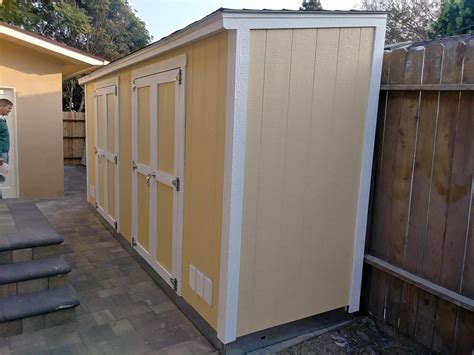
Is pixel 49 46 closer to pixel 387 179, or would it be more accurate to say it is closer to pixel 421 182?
pixel 387 179

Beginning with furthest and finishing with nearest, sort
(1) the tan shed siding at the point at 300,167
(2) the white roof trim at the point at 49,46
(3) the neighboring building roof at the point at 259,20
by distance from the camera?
(2) the white roof trim at the point at 49,46
(1) the tan shed siding at the point at 300,167
(3) the neighboring building roof at the point at 259,20

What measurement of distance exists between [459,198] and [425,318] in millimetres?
841

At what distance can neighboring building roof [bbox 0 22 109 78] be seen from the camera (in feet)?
19.6

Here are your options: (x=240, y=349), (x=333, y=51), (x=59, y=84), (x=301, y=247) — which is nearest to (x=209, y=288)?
(x=240, y=349)

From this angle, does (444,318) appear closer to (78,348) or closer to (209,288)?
(209,288)

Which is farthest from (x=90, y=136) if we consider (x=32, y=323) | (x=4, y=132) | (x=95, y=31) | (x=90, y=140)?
(x=95, y=31)

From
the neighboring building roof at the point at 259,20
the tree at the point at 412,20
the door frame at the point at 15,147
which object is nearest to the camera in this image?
the neighboring building roof at the point at 259,20

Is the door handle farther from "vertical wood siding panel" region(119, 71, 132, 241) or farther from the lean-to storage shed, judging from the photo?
"vertical wood siding panel" region(119, 71, 132, 241)

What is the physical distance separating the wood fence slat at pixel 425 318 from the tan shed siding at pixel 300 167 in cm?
56

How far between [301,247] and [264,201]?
462mm

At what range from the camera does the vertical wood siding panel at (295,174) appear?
242 cm

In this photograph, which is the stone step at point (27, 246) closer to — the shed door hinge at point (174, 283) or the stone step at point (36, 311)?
the stone step at point (36, 311)

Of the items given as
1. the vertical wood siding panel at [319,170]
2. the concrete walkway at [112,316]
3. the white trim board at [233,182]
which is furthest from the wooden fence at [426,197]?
the concrete walkway at [112,316]

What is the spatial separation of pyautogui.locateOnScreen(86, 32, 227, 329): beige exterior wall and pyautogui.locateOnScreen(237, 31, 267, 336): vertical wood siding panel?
167 millimetres
